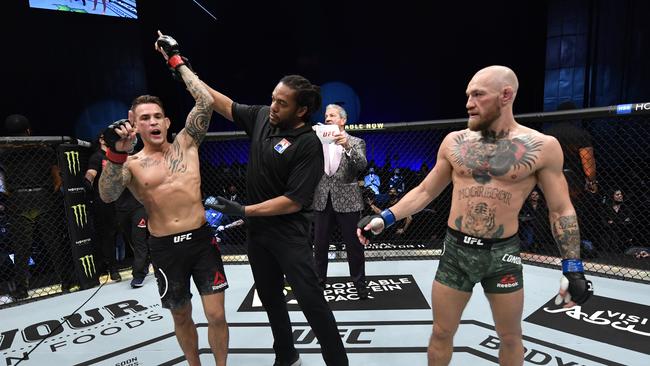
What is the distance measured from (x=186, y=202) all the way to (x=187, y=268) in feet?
1.22

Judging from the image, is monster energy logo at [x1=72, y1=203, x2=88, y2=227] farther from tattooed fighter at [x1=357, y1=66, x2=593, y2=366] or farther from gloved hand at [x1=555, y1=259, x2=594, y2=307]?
gloved hand at [x1=555, y1=259, x2=594, y2=307]

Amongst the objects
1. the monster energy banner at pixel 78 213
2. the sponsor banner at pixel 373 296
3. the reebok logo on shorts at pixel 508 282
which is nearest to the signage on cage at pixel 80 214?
the monster energy banner at pixel 78 213

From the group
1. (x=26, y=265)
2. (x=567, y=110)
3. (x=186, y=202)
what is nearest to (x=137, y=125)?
(x=186, y=202)

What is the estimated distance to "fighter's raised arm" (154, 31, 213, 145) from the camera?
84.9 inches

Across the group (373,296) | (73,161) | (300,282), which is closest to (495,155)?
(300,282)

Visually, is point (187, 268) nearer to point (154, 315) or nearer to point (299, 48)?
point (154, 315)

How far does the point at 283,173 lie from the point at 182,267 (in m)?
0.77

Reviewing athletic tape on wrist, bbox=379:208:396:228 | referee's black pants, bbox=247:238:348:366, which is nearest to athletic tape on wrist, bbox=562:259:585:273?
athletic tape on wrist, bbox=379:208:396:228

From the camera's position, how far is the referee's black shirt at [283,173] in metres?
1.99

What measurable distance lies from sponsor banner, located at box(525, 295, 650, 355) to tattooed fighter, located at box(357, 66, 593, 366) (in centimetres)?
134

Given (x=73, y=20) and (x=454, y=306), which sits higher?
(x=73, y=20)

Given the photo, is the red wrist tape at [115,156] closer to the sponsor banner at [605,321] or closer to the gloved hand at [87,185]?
the gloved hand at [87,185]

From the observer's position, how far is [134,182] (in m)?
2.06

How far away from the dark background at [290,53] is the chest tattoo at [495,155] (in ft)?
20.9
